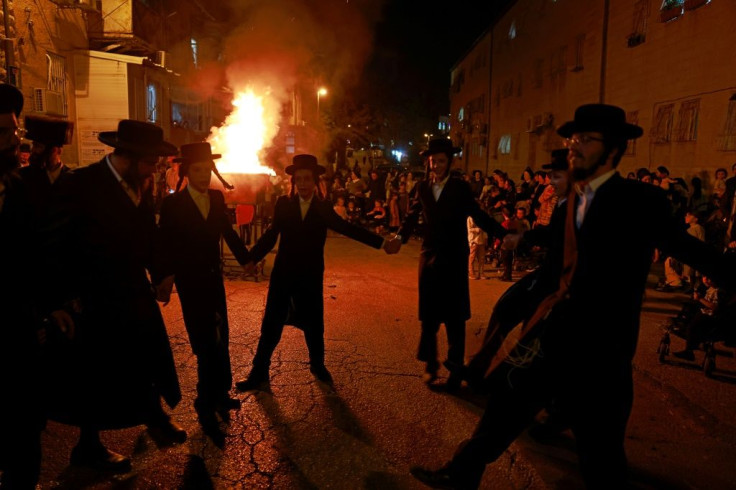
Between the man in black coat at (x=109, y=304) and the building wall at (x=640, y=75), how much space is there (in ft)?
40.7

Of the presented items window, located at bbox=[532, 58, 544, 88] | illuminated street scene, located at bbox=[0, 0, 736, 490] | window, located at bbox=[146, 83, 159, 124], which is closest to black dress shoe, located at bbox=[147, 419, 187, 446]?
illuminated street scene, located at bbox=[0, 0, 736, 490]

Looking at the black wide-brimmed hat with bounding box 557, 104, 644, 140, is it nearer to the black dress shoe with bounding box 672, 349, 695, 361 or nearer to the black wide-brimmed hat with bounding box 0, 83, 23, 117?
the black wide-brimmed hat with bounding box 0, 83, 23, 117

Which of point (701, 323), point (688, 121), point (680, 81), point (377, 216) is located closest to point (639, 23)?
point (680, 81)

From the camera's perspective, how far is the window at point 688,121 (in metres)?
13.0

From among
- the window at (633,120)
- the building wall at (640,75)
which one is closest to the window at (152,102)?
the building wall at (640,75)

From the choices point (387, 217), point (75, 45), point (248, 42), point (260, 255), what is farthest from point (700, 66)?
point (75, 45)

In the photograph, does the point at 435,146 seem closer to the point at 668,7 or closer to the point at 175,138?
the point at 668,7

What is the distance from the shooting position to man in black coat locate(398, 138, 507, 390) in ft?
15.8

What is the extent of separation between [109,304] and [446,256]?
2.71m

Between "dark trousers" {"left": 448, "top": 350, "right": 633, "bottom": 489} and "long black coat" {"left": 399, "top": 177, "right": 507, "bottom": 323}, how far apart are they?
1.84 m

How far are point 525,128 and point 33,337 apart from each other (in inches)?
1037

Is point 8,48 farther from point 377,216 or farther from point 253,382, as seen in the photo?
point 253,382

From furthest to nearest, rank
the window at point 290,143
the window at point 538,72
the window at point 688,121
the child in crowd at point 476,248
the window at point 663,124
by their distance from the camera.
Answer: the window at point 290,143 → the window at point 538,72 → the window at point 663,124 → the window at point 688,121 → the child in crowd at point 476,248

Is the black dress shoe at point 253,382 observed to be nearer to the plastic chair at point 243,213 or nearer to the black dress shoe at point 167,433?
the black dress shoe at point 167,433
